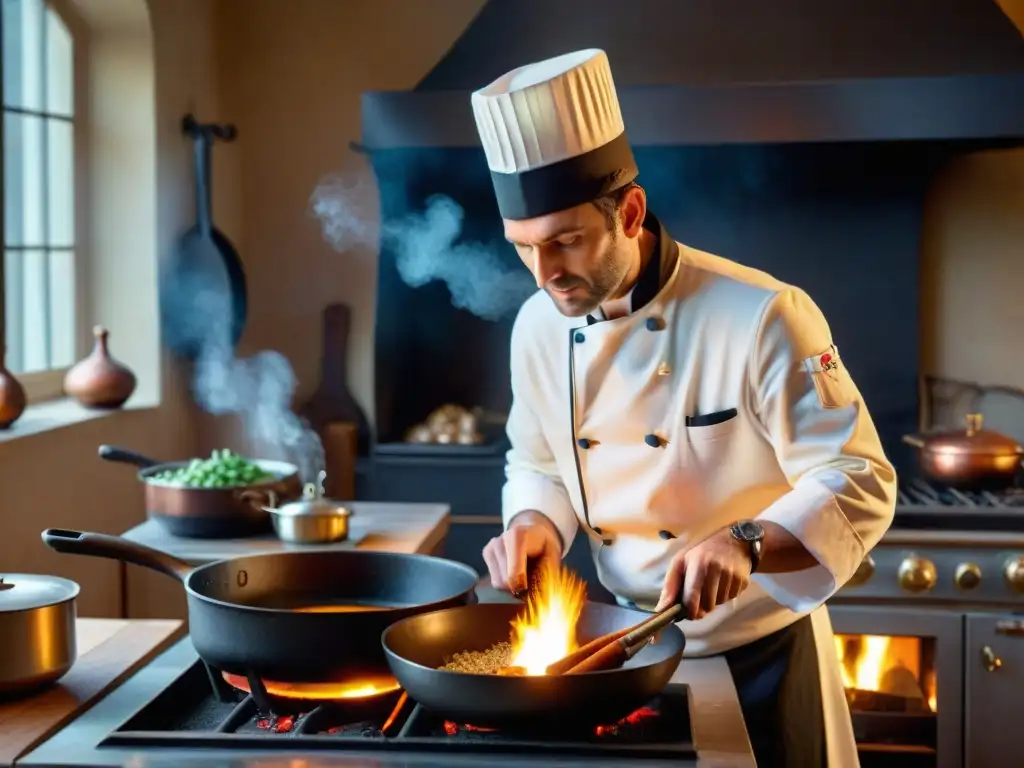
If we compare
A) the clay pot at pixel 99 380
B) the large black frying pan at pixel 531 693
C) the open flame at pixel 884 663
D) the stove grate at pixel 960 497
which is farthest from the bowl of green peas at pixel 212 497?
the stove grate at pixel 960 497

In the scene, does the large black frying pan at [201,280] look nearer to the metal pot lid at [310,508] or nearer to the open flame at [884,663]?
the metal pot lid at [310,508]

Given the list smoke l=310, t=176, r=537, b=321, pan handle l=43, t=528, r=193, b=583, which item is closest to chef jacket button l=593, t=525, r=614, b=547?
pan handle l=43, t=528, r=193, b=583

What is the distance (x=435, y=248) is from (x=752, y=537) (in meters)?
2.70

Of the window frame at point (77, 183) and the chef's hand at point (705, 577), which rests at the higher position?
the window frame at point (77, 183)

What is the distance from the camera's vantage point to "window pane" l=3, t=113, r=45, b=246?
326cm

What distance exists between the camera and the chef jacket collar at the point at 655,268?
1916 millimetres

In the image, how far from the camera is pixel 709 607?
1.43m

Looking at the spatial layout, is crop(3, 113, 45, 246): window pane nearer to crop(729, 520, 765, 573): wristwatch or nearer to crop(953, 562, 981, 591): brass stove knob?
crop(729, 520, 765, 573): wristwatch

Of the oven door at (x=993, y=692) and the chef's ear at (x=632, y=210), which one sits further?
the oven door at (x=993, y=692)

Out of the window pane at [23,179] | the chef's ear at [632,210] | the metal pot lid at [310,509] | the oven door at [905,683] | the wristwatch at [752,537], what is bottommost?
the oven door at [905,683]

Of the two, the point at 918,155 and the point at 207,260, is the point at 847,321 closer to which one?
the point at 918,155

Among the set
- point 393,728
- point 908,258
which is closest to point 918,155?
point 908,258

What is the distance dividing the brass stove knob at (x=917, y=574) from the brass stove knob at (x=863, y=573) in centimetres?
7

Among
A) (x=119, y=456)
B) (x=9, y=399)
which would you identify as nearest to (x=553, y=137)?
(x=119, y=456)
